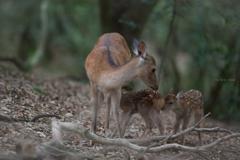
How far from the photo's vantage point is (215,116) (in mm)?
9789

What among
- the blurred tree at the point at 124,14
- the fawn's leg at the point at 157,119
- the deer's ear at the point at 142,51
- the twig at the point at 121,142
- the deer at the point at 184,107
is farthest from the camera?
the blurred tree at the point at 124,14

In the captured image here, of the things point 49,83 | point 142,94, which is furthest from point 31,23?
point 142,94

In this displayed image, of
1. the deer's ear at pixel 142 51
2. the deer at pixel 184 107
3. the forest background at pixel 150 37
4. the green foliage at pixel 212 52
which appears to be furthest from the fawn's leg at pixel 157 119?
the green foliage at pixel 212 52

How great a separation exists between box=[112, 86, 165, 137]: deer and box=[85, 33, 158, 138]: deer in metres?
0.38

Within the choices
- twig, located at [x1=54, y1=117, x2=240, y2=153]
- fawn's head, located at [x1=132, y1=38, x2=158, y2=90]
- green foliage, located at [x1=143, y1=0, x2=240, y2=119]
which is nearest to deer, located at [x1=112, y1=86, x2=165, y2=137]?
fawn's head, located at [x1=132, y1=38, x2=158, y2=90]

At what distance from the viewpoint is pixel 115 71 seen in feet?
16.5

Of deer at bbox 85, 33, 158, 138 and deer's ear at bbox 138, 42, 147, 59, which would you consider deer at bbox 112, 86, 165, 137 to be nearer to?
deer at bbox 85, 33, 158, 138

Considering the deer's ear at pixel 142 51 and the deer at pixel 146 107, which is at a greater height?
the deer's ear at pixel 142 51

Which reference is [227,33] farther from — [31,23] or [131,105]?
[31,23]

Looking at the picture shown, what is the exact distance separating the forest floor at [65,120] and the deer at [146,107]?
0.47 meters

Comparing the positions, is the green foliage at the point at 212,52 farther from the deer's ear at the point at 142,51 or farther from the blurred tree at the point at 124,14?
the deer's ear at the point at 142,51

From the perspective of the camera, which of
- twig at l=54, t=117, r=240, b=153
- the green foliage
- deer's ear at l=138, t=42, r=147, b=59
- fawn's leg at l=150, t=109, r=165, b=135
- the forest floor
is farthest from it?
the green foliage

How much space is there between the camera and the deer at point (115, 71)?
16.3 feet

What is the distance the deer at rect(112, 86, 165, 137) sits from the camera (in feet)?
19.4
